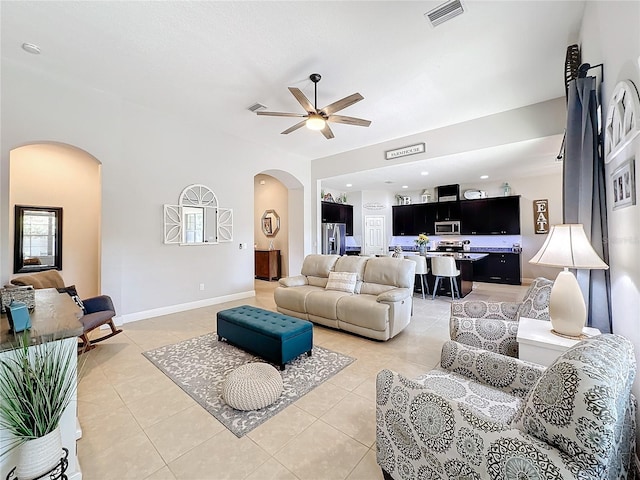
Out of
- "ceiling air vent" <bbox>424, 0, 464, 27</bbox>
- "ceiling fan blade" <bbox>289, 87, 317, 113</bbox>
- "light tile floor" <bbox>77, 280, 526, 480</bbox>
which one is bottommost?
"light tile floor" <bbox>77, 280, 526, 480</bbox>

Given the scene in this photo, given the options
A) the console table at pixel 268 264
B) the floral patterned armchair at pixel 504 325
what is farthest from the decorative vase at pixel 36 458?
the console table at pixel 268 264

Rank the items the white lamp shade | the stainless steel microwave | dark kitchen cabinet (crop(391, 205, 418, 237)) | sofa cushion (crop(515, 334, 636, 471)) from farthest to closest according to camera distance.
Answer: dark kitchen cabinet (crop(391, 205, 418, 237)), the stainless steel microwave, the white lamp shade, sofa cushion (crop(515, 334, 636, 471))

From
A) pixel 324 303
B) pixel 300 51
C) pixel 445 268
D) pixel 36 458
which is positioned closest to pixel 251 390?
pixel 36 458

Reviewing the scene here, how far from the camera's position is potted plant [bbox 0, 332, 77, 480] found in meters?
1.08

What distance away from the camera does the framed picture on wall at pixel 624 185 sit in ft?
4.93

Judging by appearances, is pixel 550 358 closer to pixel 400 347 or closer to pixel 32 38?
pixel 400 347

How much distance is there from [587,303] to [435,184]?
20.5 ft

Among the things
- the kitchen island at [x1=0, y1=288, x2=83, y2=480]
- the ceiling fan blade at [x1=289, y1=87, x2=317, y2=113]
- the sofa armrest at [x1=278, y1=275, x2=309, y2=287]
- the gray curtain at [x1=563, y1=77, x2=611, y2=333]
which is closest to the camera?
the kitchen island at [x1=0, y1=288, x2=83, y2=480]

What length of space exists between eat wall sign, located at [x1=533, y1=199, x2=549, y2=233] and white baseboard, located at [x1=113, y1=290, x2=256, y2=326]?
7.31 metres

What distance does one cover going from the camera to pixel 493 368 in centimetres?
164

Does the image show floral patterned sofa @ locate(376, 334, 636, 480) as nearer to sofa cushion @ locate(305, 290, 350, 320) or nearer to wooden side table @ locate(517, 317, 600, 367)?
wooden side table @ locate(517, 317, 600, 367)

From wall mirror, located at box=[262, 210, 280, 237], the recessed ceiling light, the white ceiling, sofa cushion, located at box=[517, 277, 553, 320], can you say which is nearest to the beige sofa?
sofa cushion, located at box=[517, 277, 553, 320]

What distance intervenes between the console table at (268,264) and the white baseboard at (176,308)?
2.13m

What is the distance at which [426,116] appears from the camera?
14.6ft
